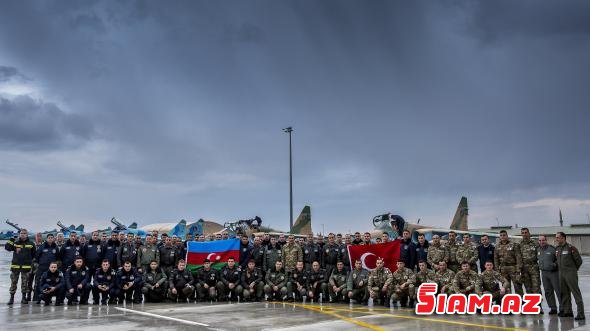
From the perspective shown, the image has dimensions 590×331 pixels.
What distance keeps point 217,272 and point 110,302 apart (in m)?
3.08

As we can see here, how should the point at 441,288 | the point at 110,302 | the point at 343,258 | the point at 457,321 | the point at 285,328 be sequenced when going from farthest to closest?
the point at 343,258
the point at 110,302
the point at 441,288
the point at 457,321
the point at 285,328

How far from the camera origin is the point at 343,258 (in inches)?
571

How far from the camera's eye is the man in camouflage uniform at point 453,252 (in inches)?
490

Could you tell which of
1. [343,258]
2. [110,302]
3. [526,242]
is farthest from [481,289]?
[110,302]

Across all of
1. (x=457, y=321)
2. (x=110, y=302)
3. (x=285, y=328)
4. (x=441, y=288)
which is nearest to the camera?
(x=285, y=328)

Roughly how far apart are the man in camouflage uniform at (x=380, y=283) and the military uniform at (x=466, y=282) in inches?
65.6

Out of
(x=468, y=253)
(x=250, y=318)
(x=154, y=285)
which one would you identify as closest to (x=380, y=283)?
(x=468, y=253)

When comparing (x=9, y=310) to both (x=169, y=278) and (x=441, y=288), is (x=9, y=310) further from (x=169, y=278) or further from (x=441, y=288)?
(x=441, y=288)

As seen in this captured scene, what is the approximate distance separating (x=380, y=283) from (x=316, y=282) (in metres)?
2.00

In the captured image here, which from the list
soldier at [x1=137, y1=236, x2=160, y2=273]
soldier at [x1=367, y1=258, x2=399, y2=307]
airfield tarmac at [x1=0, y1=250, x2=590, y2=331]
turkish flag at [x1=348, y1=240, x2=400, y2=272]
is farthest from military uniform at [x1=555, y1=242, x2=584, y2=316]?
soldier at [x1=137, y1=236, x2=160, y2=273]

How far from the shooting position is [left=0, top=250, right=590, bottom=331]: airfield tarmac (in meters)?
9.45

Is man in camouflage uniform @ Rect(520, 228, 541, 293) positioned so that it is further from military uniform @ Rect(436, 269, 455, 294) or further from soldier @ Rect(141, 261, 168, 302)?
soldier @ Rect(141, 261, 168, 302)

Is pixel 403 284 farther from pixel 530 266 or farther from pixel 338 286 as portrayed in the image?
pixel 530 266

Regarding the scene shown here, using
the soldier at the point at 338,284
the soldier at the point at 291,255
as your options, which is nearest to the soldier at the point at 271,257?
the soldier at the point at 291,255
